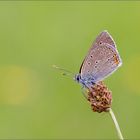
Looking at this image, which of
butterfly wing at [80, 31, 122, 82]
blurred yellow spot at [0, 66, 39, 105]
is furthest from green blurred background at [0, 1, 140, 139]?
butterfly wing at [80, 31, 122, 82]

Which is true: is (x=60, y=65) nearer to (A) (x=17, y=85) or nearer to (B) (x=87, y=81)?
(A) (x=17, y=85)

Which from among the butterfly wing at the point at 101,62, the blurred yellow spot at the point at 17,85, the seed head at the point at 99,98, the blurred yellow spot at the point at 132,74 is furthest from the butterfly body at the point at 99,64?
the blurred yellow spot at the point at 17,85

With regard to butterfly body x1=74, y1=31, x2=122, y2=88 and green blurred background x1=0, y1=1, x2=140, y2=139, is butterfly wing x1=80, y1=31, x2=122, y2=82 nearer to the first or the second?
butterfly body x1=74, y1=31, x2=122, y2=88

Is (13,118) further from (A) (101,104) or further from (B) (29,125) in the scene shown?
(A) (101,104)

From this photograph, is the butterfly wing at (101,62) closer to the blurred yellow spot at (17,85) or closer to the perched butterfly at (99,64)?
the perched butterfly at (99,64)

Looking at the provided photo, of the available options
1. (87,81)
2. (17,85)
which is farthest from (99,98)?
(17,85)

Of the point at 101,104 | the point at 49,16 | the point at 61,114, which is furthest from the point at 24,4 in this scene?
the point at 101,104
